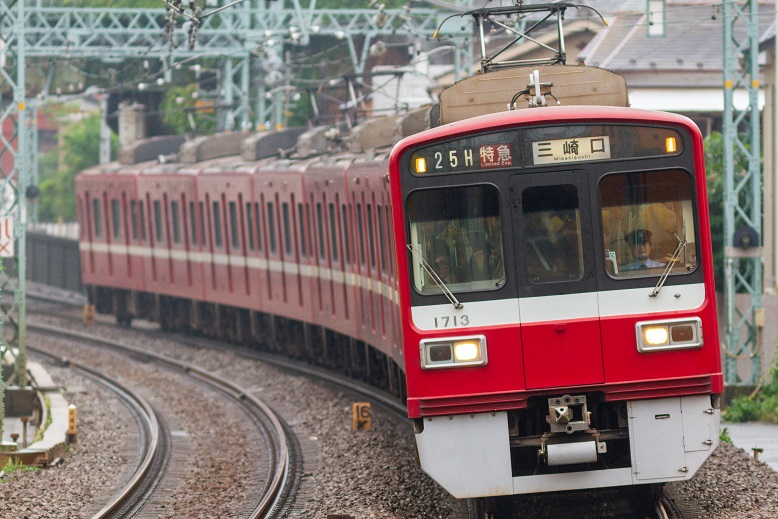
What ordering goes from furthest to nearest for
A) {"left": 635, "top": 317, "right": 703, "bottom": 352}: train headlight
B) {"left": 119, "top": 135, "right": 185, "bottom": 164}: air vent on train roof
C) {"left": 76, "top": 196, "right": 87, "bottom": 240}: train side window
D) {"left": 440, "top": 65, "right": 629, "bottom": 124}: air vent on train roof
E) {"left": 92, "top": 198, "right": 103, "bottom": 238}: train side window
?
{"left": 76, "top": 196, "right": 87, "bottom": 240}: train side window, {"left": 119, "top": 135, "right": 185, "bottom": 164}: air vent on train roof, {"left": 92, "top": 198, "right": 103, "bottom": 238}: train side window, {"left": 440, "top": 65, "right": 629, "bottom": 124}: air vent on train roof, {"left": 635, "top": 317, "right": 703, "bottom": 352}: train headlight

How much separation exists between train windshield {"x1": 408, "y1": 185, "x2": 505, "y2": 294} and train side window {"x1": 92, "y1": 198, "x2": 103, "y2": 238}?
64.2 ft

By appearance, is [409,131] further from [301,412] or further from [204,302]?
[204,302]

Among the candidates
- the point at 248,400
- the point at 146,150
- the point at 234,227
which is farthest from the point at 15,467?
the point at 146,150

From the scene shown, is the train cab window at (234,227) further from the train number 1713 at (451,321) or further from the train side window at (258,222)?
the train number 1713 at (451,321)

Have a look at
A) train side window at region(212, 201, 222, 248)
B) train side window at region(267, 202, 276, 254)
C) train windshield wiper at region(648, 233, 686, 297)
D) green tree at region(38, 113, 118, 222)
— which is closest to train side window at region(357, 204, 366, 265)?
train side window at region(267, 202, 276, 254)

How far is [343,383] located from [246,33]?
11.7 metres

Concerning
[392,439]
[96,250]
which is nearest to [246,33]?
[96,250]

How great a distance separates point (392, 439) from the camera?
44.8 ft

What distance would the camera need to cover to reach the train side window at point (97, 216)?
27859 mm

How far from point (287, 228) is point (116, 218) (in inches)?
307

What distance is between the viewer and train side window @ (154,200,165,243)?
25.5 metres

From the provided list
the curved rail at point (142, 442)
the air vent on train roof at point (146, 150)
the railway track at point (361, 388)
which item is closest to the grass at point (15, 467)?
the curved rail at point (142, 442)

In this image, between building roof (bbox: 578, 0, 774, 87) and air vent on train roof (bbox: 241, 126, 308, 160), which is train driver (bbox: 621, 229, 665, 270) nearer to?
air vent on train roof (bbox: 241, 126, 308, 160)

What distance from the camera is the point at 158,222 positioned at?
25594 mm
